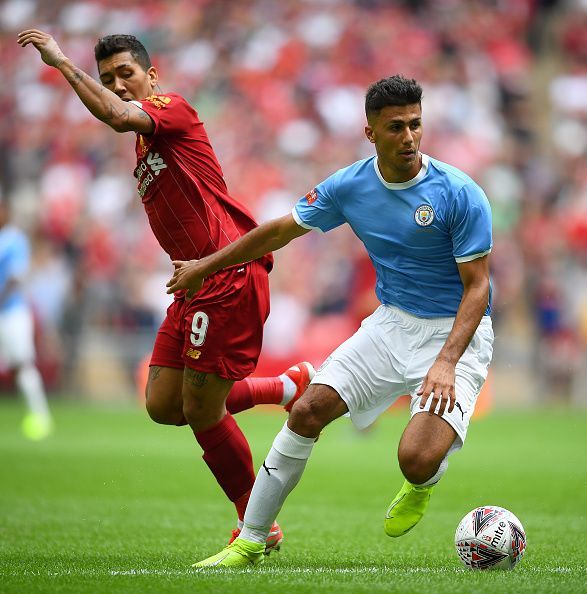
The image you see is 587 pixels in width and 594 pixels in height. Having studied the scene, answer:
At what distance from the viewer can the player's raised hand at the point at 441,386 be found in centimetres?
519

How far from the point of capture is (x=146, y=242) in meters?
19.6

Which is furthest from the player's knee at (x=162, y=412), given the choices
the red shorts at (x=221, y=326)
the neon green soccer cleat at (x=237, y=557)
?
the neon green soccer cleat at (x=237, y=557)

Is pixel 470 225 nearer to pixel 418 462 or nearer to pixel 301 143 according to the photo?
pixel 418 462

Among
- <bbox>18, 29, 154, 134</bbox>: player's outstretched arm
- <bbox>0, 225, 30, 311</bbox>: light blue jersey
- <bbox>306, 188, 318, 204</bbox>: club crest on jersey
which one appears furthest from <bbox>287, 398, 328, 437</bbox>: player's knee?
<bbox>0, 225, 30, 311</bbox>: light blue jersey

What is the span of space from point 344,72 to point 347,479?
12.7 meters

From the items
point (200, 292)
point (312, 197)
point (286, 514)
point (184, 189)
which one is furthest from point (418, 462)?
point (286, 514)

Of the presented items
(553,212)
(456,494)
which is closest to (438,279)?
(456,494)

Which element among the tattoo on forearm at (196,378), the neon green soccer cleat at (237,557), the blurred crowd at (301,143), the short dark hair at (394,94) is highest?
the blurred crowd at (301,143)

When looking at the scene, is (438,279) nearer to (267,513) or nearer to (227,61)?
(267,513)

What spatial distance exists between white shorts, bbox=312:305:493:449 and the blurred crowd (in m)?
11.4

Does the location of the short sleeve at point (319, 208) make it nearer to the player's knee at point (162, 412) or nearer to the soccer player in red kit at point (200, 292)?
the soccer player in red kit at point (200, 292)

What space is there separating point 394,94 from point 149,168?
1.45 m

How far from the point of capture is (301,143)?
20.6 metres

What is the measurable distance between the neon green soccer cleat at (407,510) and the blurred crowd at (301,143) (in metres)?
11.5
